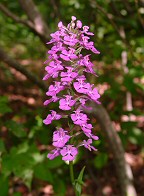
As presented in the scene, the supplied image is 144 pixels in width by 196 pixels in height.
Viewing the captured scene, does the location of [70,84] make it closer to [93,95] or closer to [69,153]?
[93,95]

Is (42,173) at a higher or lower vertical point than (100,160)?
lower

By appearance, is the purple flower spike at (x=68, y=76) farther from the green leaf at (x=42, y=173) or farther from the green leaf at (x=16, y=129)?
the green leaf at (x=16, y=129)

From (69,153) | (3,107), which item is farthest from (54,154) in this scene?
(3,107)

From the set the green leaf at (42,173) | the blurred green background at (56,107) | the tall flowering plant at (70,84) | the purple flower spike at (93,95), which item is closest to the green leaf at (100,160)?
the blurred green background at (56,107)

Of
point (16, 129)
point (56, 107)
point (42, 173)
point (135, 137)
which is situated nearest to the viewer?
point (42, 173)

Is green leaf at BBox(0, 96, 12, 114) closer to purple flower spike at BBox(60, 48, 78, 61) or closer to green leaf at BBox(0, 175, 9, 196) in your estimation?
green leaf at BBox(0, 175, 9, 196)

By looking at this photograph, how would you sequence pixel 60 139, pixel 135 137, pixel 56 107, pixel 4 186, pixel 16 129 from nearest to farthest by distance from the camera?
1. pixel 60 139
2. pixel 4 186
3. pixel 16 129
4. pixel 56 107
5. pixel 135 137
